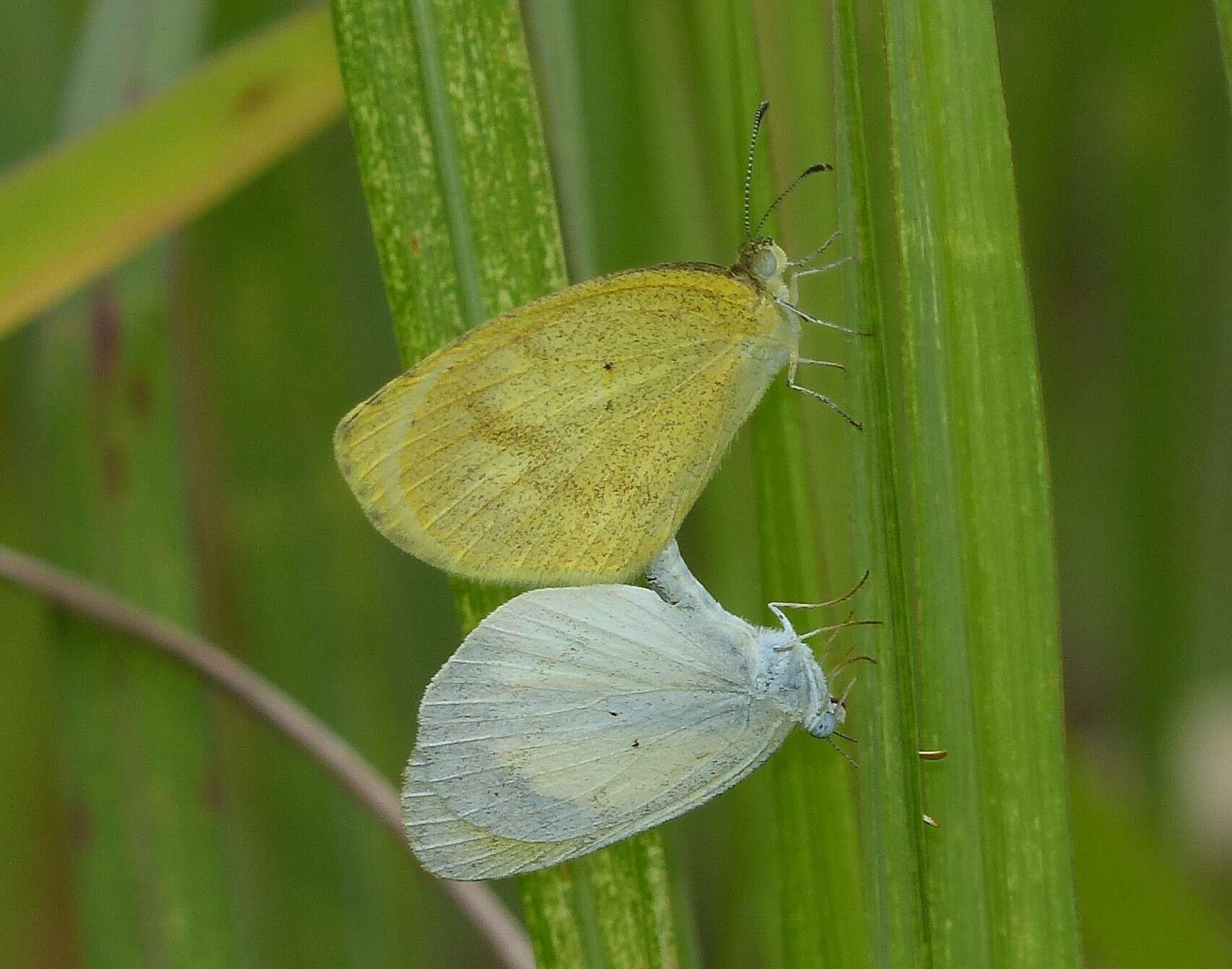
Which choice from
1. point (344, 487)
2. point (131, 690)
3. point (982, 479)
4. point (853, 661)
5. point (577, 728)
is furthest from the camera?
point (344, 487)

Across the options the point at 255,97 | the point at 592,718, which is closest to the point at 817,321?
the point at 592,718

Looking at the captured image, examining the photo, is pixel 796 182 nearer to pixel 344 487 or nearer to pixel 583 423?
pixel 583 423

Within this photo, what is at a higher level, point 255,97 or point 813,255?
point 255,97

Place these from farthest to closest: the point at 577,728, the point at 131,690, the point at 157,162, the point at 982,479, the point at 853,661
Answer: the point at 131,690
the point at 157,162
the point at 577,728
the point at 853,661
the point at 982,479

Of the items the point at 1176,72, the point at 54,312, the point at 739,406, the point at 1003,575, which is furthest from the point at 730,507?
the point at 1176,72

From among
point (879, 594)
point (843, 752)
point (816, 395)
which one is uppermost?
point (816, 395)

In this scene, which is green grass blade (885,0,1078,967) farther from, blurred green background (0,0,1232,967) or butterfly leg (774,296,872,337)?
blurred green background (0,0,1232,967)

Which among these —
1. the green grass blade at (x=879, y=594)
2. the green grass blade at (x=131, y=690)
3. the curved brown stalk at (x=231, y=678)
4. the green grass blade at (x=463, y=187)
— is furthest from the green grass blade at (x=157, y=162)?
the green grass blade at (x=879, y=594)

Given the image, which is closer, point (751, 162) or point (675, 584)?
point (751, 162)

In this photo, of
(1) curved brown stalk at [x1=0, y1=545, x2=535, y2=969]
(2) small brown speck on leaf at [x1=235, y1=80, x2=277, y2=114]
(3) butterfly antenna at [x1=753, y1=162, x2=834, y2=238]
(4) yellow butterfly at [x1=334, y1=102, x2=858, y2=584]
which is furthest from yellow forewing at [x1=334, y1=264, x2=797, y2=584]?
(2) small brown speck on leaf at [x1=235, y1=80, x2=277, y2=114]
